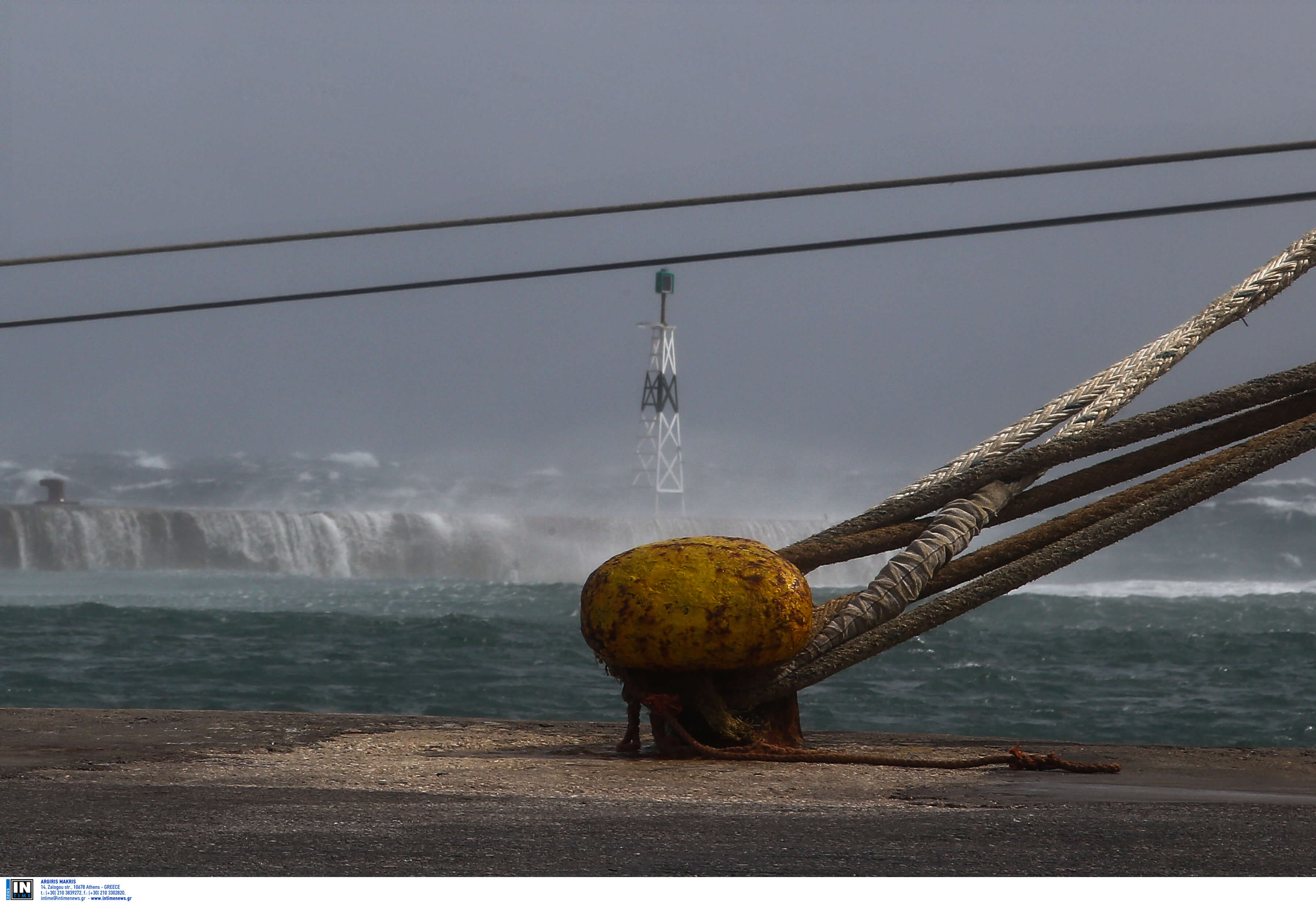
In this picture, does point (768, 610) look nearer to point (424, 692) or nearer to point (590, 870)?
point (590, 870)

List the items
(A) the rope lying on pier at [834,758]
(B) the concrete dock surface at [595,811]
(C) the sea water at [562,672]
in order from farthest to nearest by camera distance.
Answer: (C) the sea water at [562,672] → (A) the rope lying on pier at [834,758] → (B) the concrete dock surface at [595,811]

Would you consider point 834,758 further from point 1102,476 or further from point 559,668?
point 559,668

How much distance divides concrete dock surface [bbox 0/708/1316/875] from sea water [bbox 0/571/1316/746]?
7088mm

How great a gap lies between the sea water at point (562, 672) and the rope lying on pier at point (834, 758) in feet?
21.5

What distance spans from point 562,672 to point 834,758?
13.4 m

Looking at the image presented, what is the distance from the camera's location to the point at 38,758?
14.6ft

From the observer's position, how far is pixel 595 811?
3205 millimetres

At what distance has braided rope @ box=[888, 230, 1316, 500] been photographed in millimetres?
5320

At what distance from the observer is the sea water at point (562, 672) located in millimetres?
14156

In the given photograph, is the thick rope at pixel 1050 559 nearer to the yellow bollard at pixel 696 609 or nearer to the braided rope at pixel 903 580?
the braided rope at pixel 903 580

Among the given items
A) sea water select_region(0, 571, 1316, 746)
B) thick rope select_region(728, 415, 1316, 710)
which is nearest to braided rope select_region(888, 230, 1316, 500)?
thick rope select_region(728, 415, 1316, 710)

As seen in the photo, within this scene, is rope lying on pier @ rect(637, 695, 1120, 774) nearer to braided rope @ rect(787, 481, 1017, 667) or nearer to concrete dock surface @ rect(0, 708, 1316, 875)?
concrete dock surface @ rect(0, 708, 1316, 875)

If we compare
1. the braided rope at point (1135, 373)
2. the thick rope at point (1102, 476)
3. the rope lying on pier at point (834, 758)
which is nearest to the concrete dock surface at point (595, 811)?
the rope lying on pier at point (834, 758)

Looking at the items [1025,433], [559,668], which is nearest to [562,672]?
[559,668]
